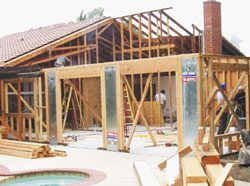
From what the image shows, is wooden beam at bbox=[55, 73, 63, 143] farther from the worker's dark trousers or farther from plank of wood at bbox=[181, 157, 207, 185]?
plank of wood at bbox=[181, 157, 207, 185]

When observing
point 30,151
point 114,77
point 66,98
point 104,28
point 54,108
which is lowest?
point 30,151

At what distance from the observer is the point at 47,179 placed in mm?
11016

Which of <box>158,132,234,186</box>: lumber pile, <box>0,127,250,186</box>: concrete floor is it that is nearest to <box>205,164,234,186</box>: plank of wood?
<box>158,132,234,186</box>: lumber pile

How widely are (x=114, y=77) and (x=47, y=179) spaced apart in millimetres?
4348

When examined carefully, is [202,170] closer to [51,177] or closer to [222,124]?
[51,177]

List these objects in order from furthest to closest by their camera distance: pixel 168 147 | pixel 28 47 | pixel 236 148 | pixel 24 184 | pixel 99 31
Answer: pixel 99 31 → pixel 28 47 → pixel 168 147 → pixel 236 148 → pixel 24 184

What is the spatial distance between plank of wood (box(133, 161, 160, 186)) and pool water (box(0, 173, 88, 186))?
132 centimetres

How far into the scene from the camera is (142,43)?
23.8m

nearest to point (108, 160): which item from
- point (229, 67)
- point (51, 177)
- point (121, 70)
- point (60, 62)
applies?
point (51, 177)

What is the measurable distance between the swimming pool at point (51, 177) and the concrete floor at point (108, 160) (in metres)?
0.43

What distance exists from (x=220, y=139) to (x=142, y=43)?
12426 mm

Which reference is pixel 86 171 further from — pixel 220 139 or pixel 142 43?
pixel 142 43

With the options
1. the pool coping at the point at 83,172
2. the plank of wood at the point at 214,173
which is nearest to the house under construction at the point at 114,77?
the pool coping at the point at 83,172

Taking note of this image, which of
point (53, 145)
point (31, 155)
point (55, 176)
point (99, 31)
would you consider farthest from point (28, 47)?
point (55, 176)
